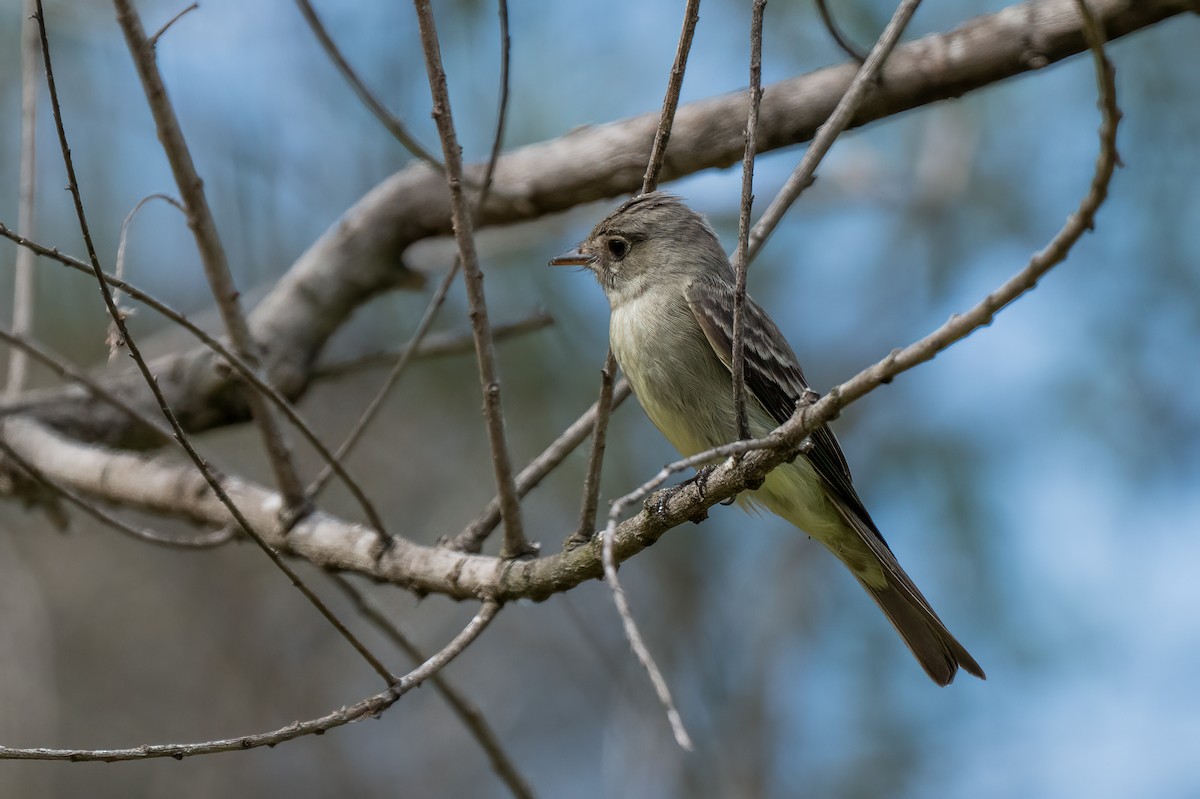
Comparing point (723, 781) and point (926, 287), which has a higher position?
point (926, 287)

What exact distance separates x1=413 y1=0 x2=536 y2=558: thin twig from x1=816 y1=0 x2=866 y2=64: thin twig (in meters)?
1.62

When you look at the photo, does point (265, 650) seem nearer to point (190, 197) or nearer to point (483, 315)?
point (190, 197)

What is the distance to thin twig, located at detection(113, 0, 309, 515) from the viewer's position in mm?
3447

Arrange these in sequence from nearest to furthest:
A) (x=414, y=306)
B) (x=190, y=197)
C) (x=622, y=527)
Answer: (x=622, y=527)
(x=190, y=197)
(x=414, y=306)

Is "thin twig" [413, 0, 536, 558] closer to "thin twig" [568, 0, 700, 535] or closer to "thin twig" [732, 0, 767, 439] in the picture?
"thin twig" [568, 0, 700, 535]

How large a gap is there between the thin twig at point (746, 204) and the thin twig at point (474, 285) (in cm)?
76

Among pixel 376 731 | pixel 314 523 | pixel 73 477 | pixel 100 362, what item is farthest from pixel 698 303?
pixel 376 731

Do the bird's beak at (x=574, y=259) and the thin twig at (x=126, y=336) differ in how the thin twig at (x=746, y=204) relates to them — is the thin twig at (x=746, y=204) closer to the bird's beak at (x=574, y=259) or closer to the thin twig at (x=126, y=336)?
the thin twig at (x=126, y=336)

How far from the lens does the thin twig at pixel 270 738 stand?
2.53 meters

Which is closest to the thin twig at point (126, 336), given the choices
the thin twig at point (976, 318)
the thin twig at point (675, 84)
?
the thin twig at point (976, 318)

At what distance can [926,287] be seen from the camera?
862 centimetres

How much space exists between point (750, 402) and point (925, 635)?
1023 millimetres

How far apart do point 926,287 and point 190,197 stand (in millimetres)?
6147

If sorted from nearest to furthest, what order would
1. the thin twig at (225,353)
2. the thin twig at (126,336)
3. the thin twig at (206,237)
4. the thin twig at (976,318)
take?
the thin twig at (976,318) → the thin twig at (126,336) → the thin twig at (225,353) → the thin twig at (206,237)
